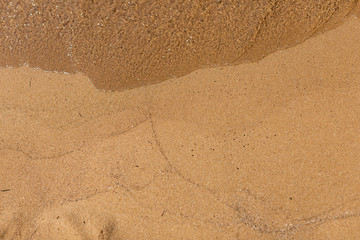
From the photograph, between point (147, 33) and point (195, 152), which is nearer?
point (195, 152)

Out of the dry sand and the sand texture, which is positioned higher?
the sand texture

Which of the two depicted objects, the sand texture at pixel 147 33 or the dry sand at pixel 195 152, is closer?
the dry sand at pixel 195 152

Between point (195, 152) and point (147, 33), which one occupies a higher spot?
point (147, 33)

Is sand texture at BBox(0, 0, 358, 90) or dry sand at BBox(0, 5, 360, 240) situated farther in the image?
sand texture at BBox(0, 0, 358, 90)

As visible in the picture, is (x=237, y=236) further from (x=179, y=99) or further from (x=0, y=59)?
(x=0, y=59)

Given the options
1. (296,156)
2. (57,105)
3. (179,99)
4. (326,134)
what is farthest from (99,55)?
(326,134)
